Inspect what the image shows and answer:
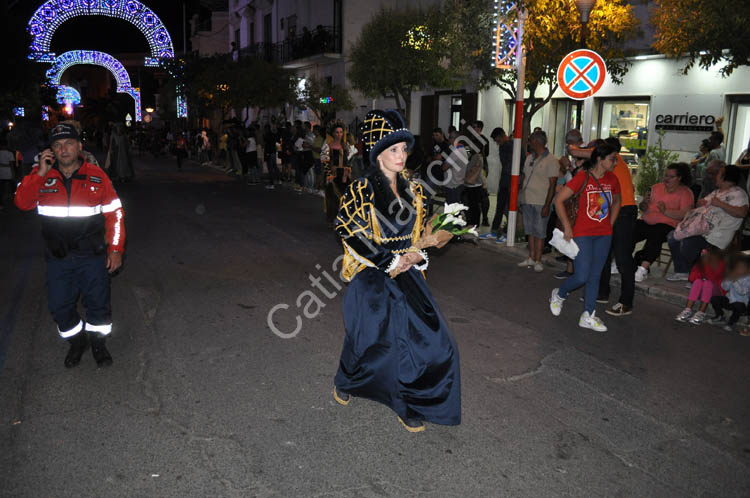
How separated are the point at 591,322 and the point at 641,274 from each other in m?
2.27

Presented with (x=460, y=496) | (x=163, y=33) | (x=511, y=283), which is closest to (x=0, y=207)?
(x=511, y=283)

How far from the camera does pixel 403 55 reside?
17031 millimetres

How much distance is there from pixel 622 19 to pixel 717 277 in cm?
666

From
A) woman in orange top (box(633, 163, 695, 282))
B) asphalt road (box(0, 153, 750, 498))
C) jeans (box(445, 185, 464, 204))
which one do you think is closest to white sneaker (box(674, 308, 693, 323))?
asphalt road (box(0, 153, 750, 498))

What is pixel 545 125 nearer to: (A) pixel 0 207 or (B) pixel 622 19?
(B) pixel 622 19

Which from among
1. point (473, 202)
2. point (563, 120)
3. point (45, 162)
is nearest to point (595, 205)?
point (45, 162)

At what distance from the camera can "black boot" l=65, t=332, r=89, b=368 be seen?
5.15 m

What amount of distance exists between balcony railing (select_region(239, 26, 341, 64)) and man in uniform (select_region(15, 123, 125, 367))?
26001 millimetres

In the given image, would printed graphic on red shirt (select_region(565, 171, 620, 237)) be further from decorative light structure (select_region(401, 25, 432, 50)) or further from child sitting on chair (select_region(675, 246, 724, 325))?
decorative light structure (select_region(401, 25, 432, 50))

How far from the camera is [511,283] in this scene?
27.1 feet

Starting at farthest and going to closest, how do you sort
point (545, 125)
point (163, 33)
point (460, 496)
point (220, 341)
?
point (163, 33)
point (545, 125)
point (220, 341)
point (460, 496)

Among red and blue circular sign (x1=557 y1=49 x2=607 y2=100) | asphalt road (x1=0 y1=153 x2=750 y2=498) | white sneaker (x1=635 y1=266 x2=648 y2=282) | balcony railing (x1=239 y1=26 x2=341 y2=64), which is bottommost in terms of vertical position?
asphalt road (x1=0 y1=153 x2=750 y2=498)

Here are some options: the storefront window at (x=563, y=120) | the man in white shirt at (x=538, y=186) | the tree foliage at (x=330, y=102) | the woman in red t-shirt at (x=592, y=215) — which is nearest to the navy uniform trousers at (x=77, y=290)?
the woman in red t-shirt at (x=592, y=215)

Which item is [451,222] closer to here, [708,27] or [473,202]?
[708,27]
